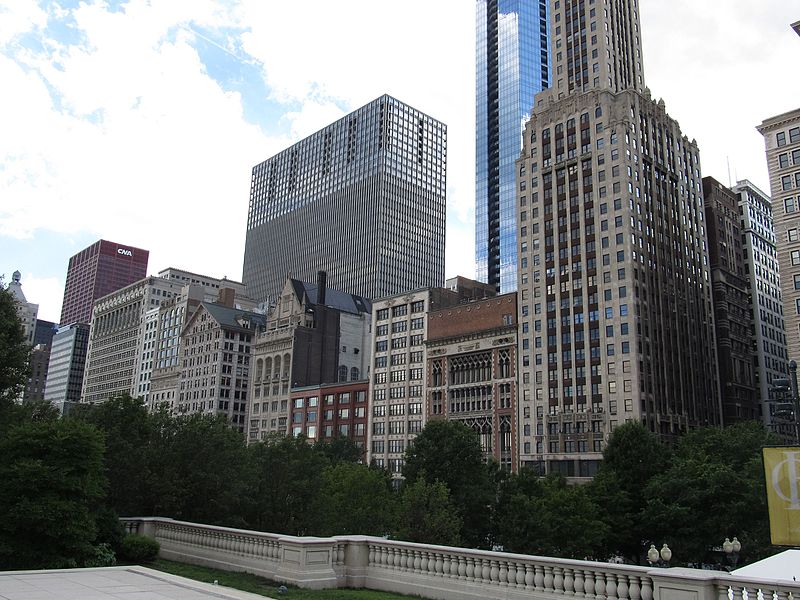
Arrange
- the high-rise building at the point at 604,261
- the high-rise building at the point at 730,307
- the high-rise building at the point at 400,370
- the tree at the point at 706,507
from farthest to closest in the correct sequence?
the high-rise building at the point at 400,370, the high-rise building at the point at 730,307, the high-rise building at the point at 604,261, the tree at the point at 706,507

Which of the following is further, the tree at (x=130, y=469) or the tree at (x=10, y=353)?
the tree at (x=130, y=469)

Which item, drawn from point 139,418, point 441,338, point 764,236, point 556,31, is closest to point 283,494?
point 139,418

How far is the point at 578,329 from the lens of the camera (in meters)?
108

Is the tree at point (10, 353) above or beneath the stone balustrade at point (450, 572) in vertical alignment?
above

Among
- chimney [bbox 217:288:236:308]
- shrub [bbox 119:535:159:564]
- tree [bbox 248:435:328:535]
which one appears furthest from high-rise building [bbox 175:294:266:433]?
shrub [bbox 119:535:159:564]

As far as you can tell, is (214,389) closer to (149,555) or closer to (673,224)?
(673,224)

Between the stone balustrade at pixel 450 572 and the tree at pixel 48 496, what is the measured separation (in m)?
4.56

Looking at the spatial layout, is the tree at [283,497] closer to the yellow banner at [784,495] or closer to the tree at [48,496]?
the tree at [48,496]

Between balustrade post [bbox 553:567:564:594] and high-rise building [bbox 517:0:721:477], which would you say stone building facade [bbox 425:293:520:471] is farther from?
balustrade post [bbox 553:567:564:594]

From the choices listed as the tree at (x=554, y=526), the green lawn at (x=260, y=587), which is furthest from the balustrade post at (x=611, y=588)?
the tree at (x=554, y=526)

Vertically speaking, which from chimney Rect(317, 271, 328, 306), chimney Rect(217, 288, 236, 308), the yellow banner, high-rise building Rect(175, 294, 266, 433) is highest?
chimney Rect(217, 288, 236, 308)

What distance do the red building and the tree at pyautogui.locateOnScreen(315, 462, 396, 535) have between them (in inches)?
3076

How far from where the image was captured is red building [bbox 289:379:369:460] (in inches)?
5428

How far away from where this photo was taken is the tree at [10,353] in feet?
124
